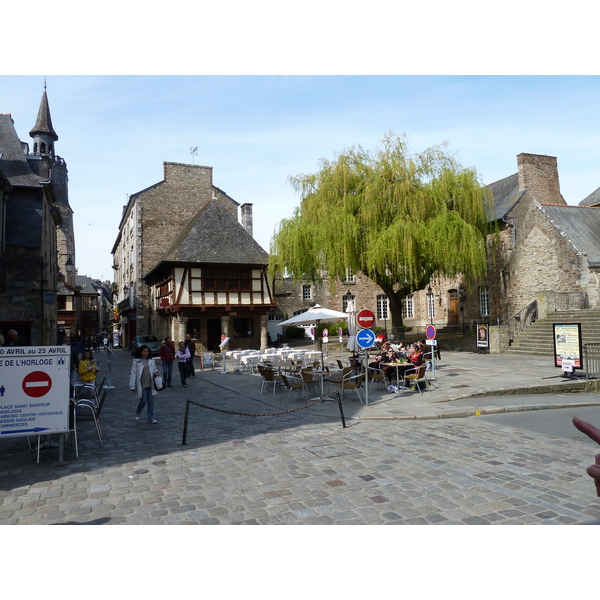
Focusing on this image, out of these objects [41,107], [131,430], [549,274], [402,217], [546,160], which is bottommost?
[131,430]

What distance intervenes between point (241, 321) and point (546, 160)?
75.0 feet

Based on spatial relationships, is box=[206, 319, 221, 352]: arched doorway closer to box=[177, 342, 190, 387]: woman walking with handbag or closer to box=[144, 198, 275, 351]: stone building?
box=[144, 198, 275, 351]: stone building

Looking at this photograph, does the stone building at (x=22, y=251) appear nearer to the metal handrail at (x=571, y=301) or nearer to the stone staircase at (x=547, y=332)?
the stone staircase at (x=547, y=332)

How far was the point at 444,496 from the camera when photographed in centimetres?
494

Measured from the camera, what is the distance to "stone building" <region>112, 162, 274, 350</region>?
29109 millimetres

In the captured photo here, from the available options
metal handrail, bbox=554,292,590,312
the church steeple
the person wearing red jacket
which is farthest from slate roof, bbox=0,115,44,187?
the church steeple

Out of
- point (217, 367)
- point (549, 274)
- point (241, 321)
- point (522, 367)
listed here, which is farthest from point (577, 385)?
point (241, 321)

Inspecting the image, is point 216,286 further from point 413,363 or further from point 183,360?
point 413,363

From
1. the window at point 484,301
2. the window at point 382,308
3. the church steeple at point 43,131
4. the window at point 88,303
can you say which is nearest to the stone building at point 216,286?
the window at point 382,308

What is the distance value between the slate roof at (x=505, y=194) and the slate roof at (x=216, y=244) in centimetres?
1524

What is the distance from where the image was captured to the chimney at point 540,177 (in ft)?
110

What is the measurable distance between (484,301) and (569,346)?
2304cm

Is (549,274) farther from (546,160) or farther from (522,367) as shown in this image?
(522,367)

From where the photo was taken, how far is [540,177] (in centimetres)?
3391
